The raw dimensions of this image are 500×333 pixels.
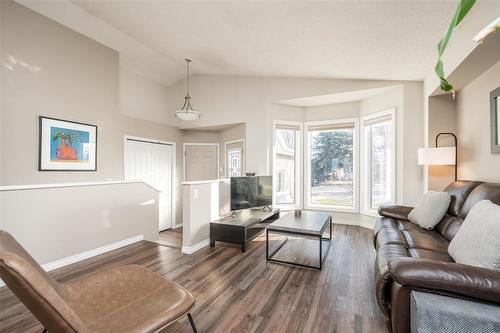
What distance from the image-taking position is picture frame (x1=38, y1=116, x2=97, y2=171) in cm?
318

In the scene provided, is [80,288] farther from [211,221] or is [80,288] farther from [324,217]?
[324,217]

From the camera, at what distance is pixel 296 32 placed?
261cm

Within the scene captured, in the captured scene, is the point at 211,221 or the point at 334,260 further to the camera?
the point at 211,221

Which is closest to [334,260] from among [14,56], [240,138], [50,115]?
[240,138]

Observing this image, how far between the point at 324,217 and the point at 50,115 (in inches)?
165

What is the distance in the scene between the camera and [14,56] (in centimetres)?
294

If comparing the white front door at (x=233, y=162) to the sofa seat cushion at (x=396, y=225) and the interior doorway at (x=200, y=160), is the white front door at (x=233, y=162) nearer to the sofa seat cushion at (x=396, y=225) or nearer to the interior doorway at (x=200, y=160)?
the interior doorway at (x=200, y=160)

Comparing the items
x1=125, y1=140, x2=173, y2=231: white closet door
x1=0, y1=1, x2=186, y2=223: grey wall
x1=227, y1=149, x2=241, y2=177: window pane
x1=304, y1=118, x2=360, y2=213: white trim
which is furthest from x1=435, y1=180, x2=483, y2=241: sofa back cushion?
x1=0, y1=1, x2=186, y2=223: grey wall

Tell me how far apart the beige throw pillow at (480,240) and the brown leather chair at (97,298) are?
177 cm

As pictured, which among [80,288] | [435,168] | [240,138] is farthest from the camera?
[240,138]

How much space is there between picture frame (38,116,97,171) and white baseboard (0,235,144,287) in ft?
4.34

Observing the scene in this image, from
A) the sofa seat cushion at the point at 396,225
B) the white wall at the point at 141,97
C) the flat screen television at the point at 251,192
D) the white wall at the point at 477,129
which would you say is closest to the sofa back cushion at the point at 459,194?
the white wall at the point at 477,129

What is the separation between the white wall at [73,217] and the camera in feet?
8.08

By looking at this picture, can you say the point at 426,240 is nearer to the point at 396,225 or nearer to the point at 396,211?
the point at 396,225
